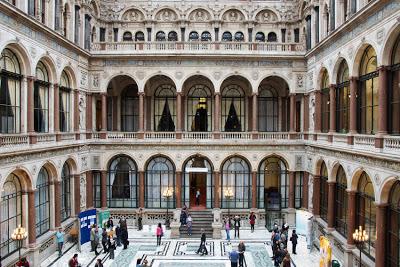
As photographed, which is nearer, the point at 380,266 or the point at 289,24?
the point at 380,266

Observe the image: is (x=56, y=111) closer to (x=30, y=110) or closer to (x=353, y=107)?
(x=30, y=110)

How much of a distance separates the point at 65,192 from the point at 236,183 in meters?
12.5

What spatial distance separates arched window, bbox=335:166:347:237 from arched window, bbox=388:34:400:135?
592cm

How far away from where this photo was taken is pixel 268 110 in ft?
110

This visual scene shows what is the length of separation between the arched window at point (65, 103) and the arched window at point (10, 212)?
21.4 feet

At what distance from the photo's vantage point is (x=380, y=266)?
1714cm

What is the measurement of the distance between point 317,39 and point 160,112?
1360 cm

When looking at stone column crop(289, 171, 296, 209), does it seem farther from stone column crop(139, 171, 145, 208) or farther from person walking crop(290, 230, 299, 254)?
stone column crop(139, 171, 145, 208)

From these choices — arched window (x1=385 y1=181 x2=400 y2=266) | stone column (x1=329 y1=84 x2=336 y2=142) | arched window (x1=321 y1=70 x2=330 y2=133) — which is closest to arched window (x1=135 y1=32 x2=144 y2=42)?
arched window (x1=321 y1=70 x2=330 y2=133)

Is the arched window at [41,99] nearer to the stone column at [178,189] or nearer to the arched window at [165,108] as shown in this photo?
the stone column at [178,189]

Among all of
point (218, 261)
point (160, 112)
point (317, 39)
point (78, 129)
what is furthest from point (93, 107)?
point (317, 39)

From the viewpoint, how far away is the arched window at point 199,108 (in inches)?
1307

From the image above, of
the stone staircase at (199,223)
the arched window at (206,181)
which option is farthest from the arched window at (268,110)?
the stone staircase at (199,223)

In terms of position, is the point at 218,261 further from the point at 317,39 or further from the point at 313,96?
the point at 317,39
